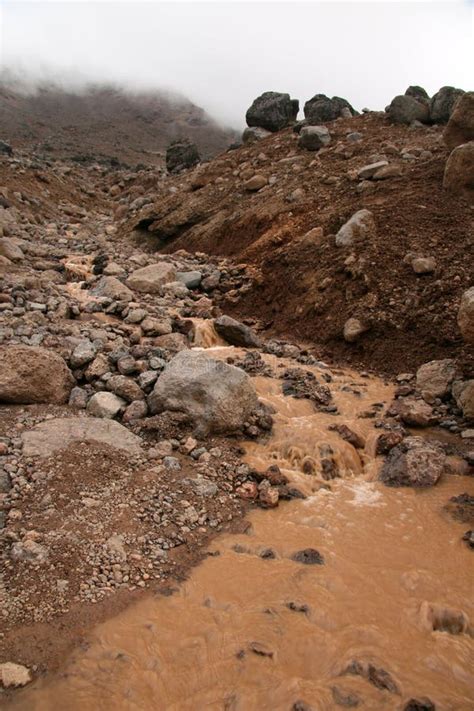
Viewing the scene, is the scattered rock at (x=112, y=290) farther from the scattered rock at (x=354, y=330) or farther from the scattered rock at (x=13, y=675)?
the scattered rock at (x=13, y=675)

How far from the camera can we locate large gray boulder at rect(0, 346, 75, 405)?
23.6 feet

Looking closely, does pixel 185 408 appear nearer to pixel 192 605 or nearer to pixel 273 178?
pixel 192 605

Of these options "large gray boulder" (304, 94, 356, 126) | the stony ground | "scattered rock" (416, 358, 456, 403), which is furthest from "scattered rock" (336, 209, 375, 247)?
"large gray boulder" (304, 94, 356, 126)

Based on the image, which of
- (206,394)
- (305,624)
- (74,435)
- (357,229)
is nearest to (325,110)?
(357,229)

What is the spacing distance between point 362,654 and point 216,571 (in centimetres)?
165

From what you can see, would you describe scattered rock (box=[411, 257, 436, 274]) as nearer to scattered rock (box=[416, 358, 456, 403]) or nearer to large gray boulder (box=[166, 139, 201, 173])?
scattered rock (box=[416, 358, 456, 403])

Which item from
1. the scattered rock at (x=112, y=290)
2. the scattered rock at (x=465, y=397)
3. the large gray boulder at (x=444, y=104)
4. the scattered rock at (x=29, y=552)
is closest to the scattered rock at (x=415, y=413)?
the scattered rock at (x=465, y=397)

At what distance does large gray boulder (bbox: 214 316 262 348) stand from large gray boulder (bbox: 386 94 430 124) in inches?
593

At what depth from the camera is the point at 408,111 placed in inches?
834

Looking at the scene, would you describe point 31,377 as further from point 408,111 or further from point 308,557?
point 408,111

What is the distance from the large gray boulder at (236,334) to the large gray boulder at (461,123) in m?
8.64

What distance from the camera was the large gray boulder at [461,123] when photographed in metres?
13.7

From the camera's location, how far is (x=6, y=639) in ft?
13.6

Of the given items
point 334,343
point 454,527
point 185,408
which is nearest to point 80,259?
point 334,343
